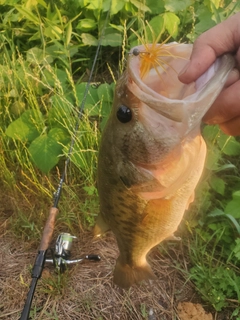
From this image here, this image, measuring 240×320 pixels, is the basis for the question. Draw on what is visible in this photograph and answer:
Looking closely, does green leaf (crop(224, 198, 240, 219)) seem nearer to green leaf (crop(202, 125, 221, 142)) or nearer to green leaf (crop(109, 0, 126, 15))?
green leaf (crop(202, 125, 221, 142))

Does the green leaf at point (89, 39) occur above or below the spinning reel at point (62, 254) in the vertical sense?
above

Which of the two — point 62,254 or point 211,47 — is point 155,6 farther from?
point 211,47

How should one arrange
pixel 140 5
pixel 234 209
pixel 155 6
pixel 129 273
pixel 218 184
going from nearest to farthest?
pixel 129 273 < pixel 234 209 < pixel 218 184 < pixel 140 5 < pixel 155 6

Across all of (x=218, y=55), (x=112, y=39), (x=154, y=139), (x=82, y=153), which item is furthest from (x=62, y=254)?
(x=112, y=39)

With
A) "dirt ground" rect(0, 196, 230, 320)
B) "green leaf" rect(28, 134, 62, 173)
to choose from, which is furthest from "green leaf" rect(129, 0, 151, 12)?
"dirt ground" rect(0, 196, 230, 320)

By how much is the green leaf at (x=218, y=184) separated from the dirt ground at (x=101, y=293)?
1.49 feet

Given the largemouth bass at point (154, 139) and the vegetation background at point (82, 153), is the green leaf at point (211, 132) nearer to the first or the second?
the vegetation background at point (82, 153)

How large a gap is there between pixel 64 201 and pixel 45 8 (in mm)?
1873

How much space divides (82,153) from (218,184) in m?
0.91

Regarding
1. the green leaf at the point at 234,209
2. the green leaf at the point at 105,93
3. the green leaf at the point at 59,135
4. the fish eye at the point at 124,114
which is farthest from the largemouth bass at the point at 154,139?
the green leaf at the point at 105,93

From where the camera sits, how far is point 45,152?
9.46ft

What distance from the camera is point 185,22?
11.5ft

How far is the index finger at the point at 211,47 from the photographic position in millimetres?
1314

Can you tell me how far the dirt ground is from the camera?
2662 mm
